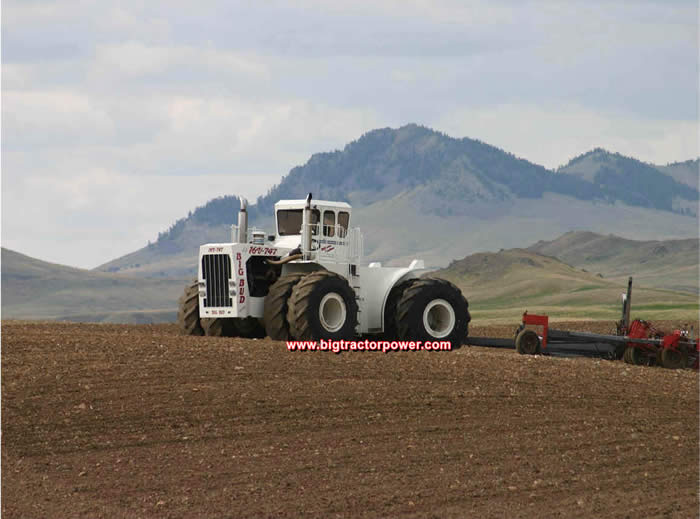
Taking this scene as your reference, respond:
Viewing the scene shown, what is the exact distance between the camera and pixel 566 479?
48.3 ft

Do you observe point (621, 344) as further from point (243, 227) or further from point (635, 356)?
point (243, 227)

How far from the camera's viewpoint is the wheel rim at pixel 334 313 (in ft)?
70.7

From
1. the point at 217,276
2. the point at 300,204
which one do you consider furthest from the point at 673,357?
the point at 217,276

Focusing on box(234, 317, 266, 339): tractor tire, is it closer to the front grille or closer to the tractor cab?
the front grille

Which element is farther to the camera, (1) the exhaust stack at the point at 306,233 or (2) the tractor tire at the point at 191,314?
(2) the tractor tire at the point at 191,314

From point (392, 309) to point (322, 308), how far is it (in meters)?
2.48

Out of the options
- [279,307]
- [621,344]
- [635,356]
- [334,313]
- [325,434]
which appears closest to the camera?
[325,434]

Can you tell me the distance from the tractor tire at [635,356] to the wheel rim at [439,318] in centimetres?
437

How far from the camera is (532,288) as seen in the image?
139 m

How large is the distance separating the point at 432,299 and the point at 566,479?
28.4 feet

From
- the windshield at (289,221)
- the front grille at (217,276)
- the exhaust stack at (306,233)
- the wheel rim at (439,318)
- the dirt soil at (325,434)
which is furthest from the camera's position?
the windshield at (289,221)

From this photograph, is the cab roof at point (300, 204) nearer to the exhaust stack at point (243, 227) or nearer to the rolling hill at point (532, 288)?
the exhaust stack at point (243, 227)

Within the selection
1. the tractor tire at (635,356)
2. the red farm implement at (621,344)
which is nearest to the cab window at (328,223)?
the red farm implement at (621,344)

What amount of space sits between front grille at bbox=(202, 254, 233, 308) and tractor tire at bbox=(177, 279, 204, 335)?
4.13 ft
